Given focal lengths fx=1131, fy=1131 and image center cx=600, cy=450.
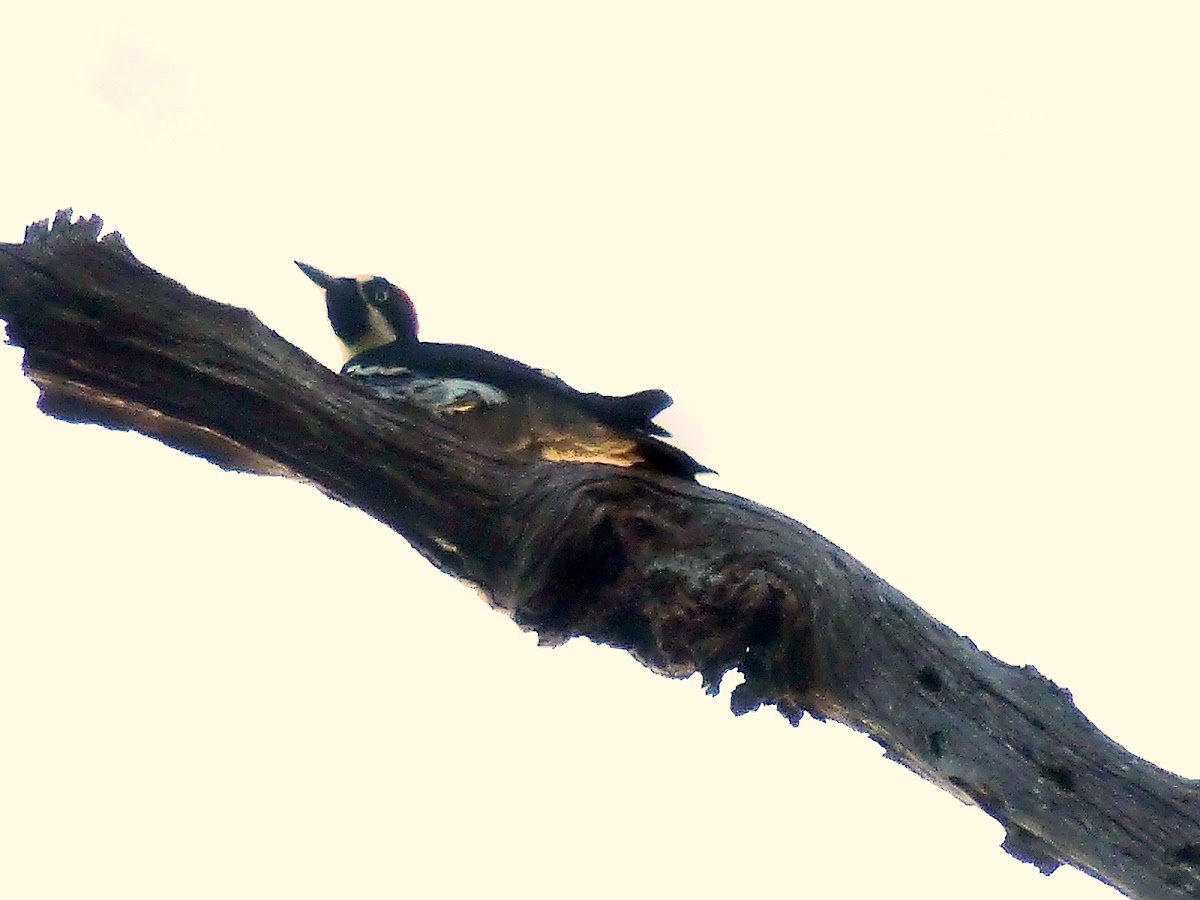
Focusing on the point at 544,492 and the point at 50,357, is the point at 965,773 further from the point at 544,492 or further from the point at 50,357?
the point at 50,357

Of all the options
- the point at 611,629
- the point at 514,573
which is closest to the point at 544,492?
the point at 514,573

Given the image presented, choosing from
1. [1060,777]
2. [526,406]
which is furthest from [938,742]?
[526,406]

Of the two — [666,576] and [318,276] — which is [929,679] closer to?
[666,576]

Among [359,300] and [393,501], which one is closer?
[393,501]

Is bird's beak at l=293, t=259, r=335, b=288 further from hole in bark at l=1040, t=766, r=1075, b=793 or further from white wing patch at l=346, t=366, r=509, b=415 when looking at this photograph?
hole in bark at l=1040, t=766, r=1075, b=793

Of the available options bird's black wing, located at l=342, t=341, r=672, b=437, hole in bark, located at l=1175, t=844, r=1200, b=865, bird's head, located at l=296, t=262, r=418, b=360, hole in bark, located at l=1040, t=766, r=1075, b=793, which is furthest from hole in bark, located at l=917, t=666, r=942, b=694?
bird's head, located at l=296, t=262, r=418, b=360

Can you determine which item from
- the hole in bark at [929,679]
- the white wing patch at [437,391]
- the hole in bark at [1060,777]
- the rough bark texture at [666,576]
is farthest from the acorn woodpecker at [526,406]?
the hole in bark at [1060,777]
